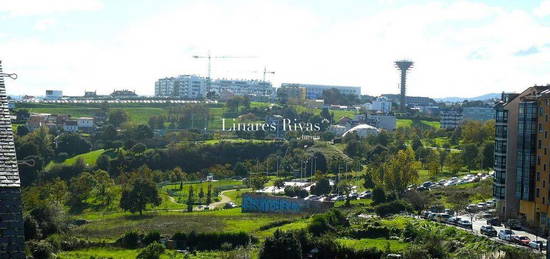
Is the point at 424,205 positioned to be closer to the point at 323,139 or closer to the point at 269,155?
the point at 269,155

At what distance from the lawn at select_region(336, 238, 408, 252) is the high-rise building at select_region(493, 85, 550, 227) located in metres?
5.71

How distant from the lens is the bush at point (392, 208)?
107 feet

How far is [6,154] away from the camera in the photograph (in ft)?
19.2

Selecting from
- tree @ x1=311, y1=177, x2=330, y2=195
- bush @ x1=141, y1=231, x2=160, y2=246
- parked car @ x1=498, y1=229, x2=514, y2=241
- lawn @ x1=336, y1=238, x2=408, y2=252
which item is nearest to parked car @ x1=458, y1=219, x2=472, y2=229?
parked car @ x1=498, y1=229, x2=514, y2=241

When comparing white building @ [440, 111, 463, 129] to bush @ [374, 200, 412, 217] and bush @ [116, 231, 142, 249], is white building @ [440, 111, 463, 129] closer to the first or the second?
bush @ [374, 200, 412, 217]

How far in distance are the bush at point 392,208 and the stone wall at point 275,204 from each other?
4573 mm

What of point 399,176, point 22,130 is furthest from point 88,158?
point 399,176

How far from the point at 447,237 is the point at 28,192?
23.3 m

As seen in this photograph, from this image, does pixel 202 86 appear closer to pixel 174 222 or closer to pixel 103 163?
pixel 103 163

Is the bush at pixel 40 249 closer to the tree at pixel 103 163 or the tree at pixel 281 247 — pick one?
the tree at pixel 281 247

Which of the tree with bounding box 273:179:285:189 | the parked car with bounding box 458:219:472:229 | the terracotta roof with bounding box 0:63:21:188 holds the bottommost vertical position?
the tree with bounding box 273:179:285:189

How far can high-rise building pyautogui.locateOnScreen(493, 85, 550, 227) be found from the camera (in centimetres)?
2734

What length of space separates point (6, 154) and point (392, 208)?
2818cm

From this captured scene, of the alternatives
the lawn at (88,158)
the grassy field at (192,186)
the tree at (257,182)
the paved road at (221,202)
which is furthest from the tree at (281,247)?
the lawn at (88,158)
